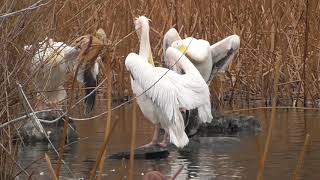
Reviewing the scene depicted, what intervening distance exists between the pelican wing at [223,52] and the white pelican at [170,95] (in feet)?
5.14

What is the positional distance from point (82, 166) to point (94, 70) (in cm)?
273

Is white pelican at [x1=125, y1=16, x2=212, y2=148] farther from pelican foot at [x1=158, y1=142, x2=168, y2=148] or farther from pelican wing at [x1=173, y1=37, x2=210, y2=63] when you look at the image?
pelican wing at [x1=173, y1=37, x2=210, y2=63]

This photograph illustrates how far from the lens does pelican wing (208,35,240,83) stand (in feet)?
33.8

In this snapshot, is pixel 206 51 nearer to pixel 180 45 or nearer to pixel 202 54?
pixel 202 54

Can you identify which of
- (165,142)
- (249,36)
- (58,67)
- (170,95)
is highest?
(249,36)

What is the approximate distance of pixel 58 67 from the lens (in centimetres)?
683

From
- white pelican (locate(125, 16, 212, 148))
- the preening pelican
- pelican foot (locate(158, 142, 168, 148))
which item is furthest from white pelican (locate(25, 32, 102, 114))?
the preening pelican

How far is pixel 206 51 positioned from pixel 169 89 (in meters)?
1.62

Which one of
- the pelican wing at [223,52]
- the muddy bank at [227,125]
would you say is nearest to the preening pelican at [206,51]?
the pelican wing at [223,52]

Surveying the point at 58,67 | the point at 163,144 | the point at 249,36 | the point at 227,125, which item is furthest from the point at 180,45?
the point at 58,67

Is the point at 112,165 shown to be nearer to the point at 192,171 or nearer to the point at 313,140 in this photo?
the point at 192,171

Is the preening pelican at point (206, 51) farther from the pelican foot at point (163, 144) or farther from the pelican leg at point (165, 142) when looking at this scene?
the pelican foot at point (163, 144)

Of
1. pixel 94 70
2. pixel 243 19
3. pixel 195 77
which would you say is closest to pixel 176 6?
pixel 243 19

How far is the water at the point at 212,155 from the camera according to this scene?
22.4 feet
